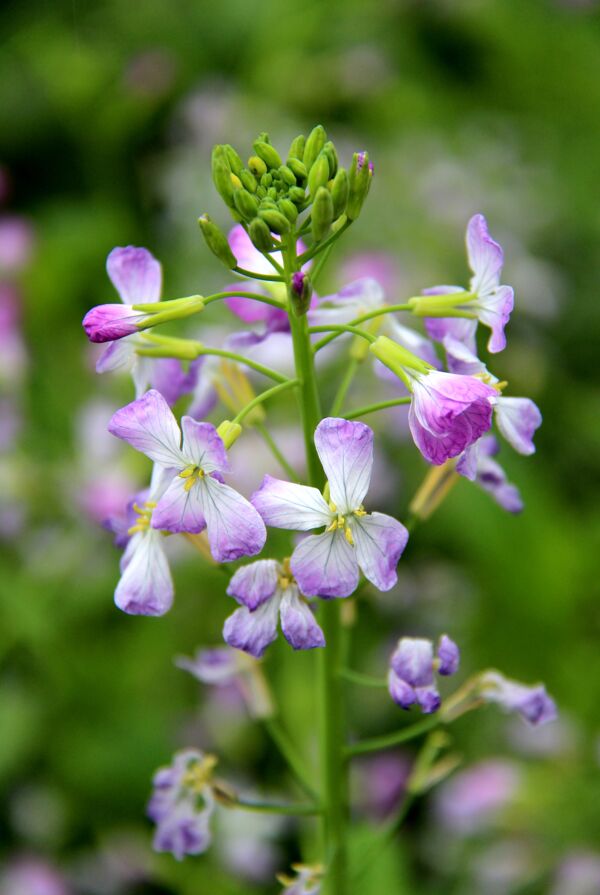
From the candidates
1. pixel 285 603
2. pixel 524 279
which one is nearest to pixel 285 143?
pixel 524 279

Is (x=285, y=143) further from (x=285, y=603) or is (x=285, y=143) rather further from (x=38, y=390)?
(x=285, y=603)

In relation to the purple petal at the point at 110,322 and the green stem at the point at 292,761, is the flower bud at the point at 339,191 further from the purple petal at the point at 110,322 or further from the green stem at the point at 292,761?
the green stem at the point at 292,761

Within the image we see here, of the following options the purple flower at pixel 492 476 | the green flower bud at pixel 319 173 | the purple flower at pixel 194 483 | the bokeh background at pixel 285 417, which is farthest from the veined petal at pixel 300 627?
the bokeh background at pixel 285 417

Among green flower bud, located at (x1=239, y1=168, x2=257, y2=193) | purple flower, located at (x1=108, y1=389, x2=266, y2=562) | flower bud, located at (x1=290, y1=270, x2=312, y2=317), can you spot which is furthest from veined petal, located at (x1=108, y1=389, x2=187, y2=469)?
green flower bud, located at (x1=239, y1=168, x2=257, y2=193)

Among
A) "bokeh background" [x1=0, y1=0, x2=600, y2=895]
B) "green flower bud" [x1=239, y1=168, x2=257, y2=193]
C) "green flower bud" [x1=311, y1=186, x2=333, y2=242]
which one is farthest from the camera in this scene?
"bokeh background" [x1=0, y1=0, x2=600, y2=895]

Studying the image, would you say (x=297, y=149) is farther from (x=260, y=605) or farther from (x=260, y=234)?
(x=260, y=605)

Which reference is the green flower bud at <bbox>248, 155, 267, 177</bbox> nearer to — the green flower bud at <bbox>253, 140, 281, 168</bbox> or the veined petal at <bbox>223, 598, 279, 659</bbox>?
the green flower bud at <bbox>253, 140, 281, 168</bbox>
